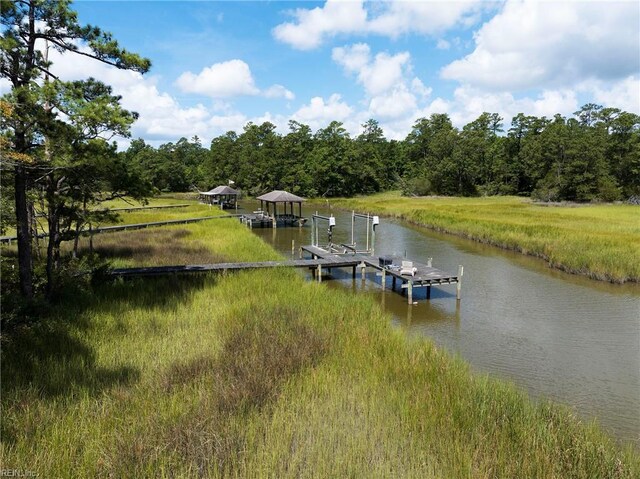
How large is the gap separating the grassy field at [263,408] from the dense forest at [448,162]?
57.2m

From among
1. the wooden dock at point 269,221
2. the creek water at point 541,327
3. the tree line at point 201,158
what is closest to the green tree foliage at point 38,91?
the tree line at point 201,158

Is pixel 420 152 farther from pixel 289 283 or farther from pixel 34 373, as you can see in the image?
pixel 34 373

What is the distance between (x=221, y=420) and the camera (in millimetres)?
5625

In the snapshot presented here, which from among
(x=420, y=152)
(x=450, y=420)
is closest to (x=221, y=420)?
(x=450, y=420)

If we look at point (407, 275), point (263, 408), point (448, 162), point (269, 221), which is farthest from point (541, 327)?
point (448, 162)

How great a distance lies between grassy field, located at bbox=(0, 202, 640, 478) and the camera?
15.9 feet

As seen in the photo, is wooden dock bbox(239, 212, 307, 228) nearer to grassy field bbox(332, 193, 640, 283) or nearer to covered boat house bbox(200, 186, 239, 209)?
covered boat house bbox(200, 186, 239, 209)

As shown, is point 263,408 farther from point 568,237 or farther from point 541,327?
point 568,237

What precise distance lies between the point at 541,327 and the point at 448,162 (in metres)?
60.3

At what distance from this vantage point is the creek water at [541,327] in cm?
903

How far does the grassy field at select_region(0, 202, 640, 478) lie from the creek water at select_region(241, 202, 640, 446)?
1856 mm

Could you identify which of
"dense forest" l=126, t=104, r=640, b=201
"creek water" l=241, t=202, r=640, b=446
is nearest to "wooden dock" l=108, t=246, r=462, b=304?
"creek water" l=241, t=202, r=640, b=446

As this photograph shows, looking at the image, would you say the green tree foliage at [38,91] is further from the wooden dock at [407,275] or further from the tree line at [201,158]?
the wooden dock at [407,275]

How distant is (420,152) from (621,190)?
41020 mm
